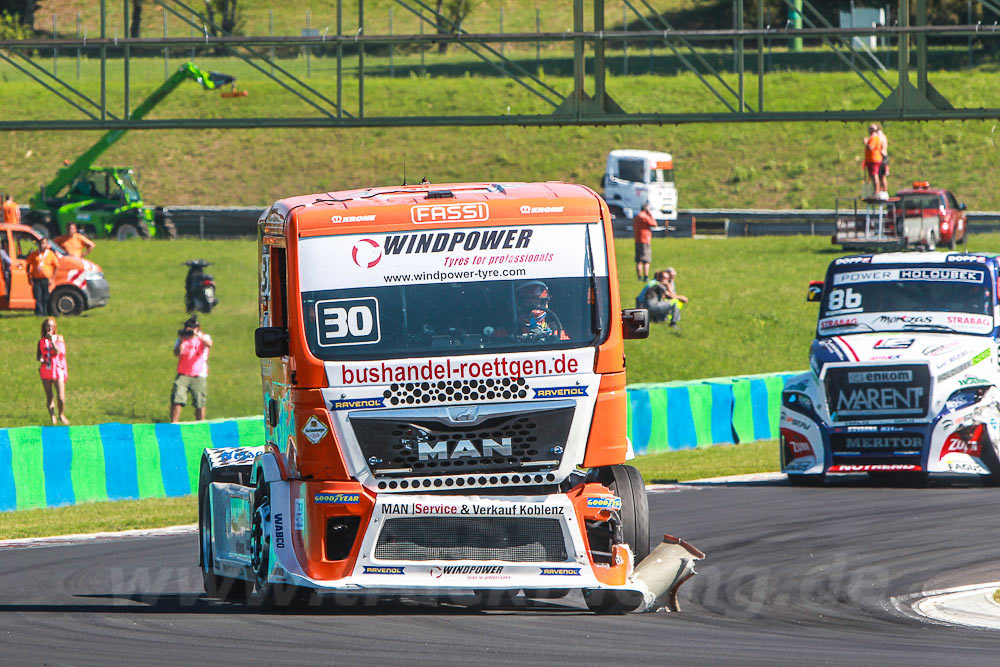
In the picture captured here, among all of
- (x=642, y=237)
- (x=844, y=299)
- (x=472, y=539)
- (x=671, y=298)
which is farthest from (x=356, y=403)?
(x=642, y=237)

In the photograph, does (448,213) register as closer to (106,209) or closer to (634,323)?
(634,323)

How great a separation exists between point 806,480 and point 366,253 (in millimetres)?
8646

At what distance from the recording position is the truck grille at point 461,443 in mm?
9148

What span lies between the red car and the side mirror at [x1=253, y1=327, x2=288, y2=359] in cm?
2931

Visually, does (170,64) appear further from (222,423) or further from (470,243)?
(470,243)

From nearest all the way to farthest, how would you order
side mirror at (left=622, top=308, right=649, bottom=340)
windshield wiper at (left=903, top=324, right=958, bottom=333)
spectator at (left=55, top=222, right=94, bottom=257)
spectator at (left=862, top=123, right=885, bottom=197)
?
side mirror at (left=622, top=308, right=649, bottom=340) → windshield wiper at (left=903, top=324, right=958, bottom=333) → spectator at (left=55, top=222, right=94, bottom=257) → spectator at (left=862, top=123, right=885, bottom=197)

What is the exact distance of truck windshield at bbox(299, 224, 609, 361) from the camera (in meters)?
9.27

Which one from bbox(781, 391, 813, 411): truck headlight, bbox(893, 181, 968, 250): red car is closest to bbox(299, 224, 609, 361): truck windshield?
bbox(781, 391, 813, 411): truck headlight

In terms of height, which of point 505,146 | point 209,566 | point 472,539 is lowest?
point 209,566

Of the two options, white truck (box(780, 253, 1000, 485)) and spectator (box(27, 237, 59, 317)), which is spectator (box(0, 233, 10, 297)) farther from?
white truck (box(780, 253, 1000, 485))

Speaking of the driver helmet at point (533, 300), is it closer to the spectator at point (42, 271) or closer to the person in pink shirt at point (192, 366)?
the person in pink shirt at point (192, 366)

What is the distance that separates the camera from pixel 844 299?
1714 centimetres

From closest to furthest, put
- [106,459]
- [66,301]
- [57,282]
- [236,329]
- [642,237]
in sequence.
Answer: [106,459]
[236,329]
[57,282]
[66,301]
[642,237]

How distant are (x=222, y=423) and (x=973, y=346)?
787 cm
